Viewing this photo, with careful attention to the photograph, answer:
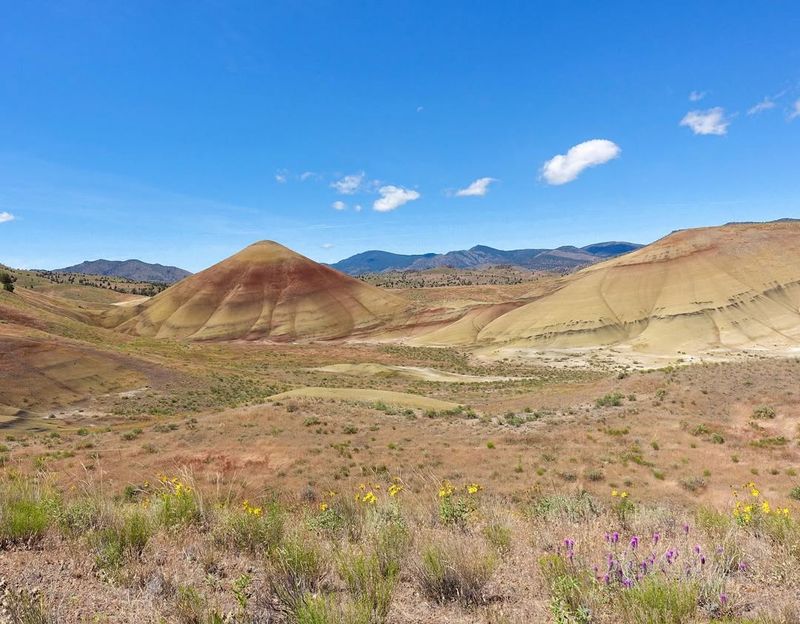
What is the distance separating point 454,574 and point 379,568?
2.24 feet

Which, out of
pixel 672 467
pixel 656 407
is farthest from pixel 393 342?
pixel 672 467

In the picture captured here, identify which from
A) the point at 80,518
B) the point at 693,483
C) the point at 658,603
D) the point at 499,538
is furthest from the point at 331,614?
the point at 693,483

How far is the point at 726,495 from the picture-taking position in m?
13.1

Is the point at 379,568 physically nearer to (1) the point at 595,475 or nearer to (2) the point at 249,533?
(2) the point at 249,533

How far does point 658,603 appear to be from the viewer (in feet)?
10.9

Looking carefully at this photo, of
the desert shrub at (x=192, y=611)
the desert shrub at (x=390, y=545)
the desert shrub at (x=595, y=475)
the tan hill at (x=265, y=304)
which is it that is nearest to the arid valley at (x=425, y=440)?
the desert shrub at (x=192, y=611)

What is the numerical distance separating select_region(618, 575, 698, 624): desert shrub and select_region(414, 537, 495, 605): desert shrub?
3.83 feet

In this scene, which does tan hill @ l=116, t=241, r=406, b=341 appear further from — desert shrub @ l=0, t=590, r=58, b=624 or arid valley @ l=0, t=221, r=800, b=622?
desert shrub @ l=0, t=590, r=58, b=624

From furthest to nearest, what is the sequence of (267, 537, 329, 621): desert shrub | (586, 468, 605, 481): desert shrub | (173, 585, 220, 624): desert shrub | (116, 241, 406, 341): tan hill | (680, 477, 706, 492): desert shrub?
(116, 241, 406, 341): tan hill, (586, 468, 605, 481): desert shrub, (680, 477, 706, 492): desert shrub, (267, 537, 329, 621): desert shrub, (173, 585, 220, 624): desert shrub

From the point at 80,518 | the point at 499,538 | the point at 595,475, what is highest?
the point at 80,518

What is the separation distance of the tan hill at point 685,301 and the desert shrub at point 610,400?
5013cm

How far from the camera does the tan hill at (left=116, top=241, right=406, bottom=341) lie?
109 meters

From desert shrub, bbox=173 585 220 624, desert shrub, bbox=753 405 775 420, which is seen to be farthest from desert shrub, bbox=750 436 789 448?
desert shrub, bbox=173 585 220 624

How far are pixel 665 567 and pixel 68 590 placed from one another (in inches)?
201
